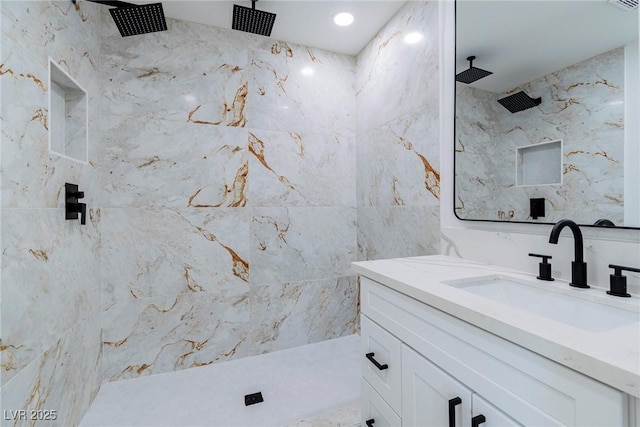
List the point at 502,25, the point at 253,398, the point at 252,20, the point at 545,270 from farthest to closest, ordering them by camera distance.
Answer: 1. the point at 252,20
2. the point at 253,398
3. the point at 502,25
4. the point at 545,270

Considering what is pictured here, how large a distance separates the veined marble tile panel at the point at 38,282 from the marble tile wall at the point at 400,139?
6.08 ft

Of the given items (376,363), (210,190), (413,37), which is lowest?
(376,363)

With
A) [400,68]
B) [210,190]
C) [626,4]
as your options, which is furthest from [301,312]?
[626,4]

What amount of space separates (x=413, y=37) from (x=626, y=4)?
106 cm

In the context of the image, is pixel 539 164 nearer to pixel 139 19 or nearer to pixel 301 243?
pixel 301 243

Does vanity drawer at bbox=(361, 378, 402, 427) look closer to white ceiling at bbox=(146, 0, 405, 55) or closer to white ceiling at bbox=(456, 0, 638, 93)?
white ceiling at bbox=(456, 0, 638, 93)

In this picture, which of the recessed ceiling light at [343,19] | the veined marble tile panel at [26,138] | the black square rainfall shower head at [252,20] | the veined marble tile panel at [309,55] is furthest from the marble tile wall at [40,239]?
the recessed ceiling light at [343,19]

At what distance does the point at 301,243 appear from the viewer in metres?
2.34

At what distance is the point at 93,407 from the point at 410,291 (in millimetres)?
1939

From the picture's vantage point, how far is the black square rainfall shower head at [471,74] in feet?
4.47

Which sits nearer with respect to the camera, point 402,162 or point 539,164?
point 539,164

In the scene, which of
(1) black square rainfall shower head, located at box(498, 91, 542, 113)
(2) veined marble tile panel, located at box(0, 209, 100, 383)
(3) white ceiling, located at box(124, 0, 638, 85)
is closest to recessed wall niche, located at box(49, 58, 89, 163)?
(2) veined marble tile panel, located at box(0, 209, 100, 383)

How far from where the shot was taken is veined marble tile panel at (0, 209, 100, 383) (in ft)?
3.32

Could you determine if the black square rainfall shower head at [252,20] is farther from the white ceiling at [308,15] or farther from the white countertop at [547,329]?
the white countertop at [547,329]
